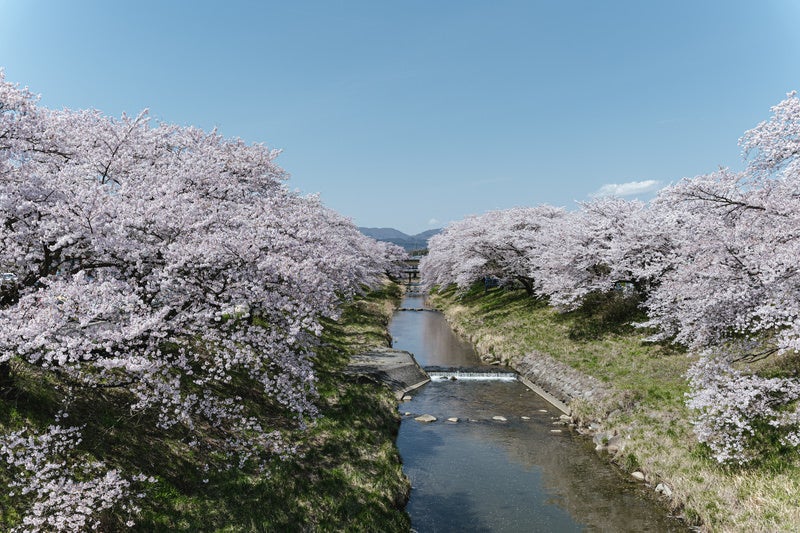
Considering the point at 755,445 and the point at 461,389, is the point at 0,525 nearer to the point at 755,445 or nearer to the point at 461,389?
the point at 755,445

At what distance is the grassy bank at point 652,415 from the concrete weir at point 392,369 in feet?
24.0

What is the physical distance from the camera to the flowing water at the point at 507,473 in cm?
1494

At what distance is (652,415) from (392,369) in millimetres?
14850

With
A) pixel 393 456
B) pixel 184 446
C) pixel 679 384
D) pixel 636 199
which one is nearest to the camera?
pixel 184 446

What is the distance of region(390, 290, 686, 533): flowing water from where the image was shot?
14.9 m

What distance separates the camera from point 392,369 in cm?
2988

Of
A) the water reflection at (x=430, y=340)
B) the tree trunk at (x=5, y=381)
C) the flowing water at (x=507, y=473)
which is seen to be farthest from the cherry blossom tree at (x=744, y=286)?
the tree trunk at (x=5, y=381)

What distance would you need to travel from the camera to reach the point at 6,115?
12047mm

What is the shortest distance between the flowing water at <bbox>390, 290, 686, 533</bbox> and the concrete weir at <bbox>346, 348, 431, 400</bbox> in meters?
1.20

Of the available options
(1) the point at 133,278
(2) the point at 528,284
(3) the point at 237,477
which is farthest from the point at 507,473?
(2) the point at 528,284

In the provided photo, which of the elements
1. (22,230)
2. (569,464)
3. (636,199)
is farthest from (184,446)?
(636,199)

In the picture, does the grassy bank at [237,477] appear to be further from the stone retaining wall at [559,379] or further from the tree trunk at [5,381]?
the stone retaining wall at [559,379]

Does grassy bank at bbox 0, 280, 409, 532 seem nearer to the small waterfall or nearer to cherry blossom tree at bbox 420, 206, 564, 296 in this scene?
the small waterfall

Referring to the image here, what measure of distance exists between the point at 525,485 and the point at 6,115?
63.3ft
